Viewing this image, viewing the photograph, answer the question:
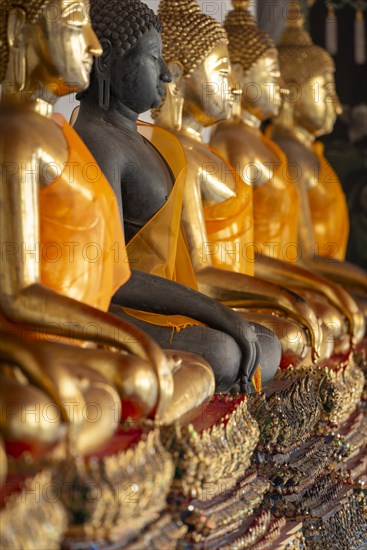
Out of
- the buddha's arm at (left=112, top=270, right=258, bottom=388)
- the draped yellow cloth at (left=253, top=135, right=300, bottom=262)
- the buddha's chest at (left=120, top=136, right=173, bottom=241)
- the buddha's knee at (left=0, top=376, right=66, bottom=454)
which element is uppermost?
the buddha's knee at (left=0, top=376, right=66, bottom=454)

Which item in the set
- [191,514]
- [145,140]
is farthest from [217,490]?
[145,140]

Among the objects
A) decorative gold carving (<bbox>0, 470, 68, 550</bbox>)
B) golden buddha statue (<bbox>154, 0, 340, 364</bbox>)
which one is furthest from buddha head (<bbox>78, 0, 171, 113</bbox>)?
decorative gold carving (<bbox>0, 470, 68, 550</bbox>)

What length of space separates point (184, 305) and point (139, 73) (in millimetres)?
564

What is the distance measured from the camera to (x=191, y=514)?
7.27ft

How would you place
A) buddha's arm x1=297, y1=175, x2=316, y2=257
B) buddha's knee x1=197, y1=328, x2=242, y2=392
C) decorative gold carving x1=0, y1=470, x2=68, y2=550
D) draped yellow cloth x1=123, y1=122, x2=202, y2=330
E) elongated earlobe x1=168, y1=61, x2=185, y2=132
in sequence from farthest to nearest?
buddha's arm x1=297, y1=175, x2=316, y2=257
elongated earlobe x1=168, y1=61, x2=185, y2=132
draped yellow cloth x1=123, y1=122, x2=202, y2=330
buddha's knee x1=197, y1=328, x2=242, y2=392
decorative gold carving x1=0, y1=470, x2=68, y2=550

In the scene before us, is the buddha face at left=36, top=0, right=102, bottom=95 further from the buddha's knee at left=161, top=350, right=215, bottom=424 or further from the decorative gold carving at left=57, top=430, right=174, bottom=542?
the decorative gold carving at left=57, top=430, right=174, bottom=542

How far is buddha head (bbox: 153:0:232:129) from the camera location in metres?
3.22

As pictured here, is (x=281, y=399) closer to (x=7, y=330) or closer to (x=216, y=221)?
(x=216, y=221)

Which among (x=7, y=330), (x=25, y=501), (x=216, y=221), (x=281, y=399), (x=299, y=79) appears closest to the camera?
(x=25, y=501)

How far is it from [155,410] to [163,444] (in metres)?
0.06

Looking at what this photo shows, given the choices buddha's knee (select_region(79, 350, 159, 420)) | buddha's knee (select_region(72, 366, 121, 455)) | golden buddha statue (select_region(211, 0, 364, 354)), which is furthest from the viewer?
golden buddha statue (select_region(211, 0, 364, 354))

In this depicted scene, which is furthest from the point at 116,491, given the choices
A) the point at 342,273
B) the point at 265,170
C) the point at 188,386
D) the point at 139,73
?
the point at 342,273

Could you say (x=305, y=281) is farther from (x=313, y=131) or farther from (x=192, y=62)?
(x=313, y=131)

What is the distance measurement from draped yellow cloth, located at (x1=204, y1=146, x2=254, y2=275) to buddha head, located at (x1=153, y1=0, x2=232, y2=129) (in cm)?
14
